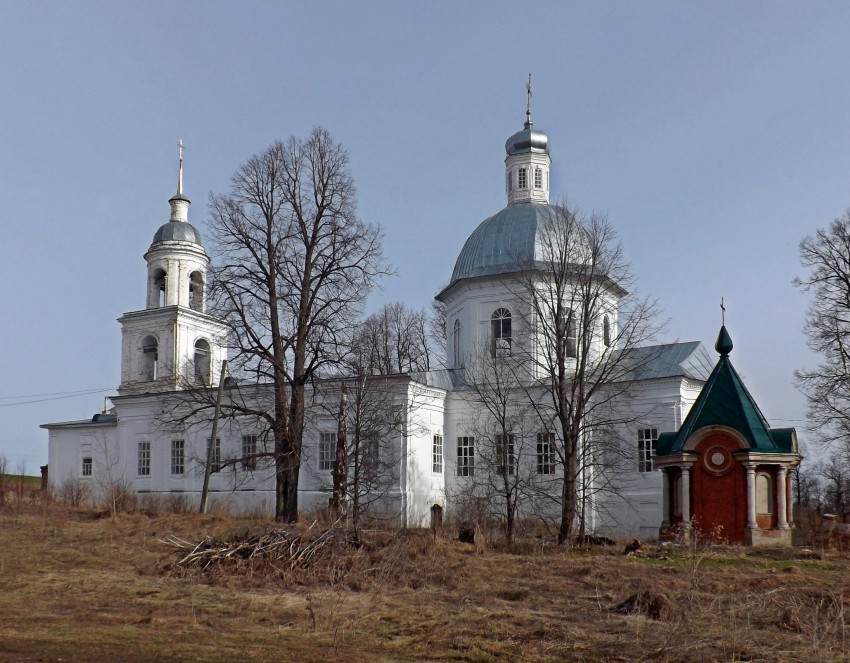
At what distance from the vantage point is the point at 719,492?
21.1 metres

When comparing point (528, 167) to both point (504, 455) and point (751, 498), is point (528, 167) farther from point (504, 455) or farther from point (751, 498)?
point (751, 498)

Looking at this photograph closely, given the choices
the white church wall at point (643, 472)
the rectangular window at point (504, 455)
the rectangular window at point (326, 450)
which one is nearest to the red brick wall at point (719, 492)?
the rectangular window at point (504, 455)

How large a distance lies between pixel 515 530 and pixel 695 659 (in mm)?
13599

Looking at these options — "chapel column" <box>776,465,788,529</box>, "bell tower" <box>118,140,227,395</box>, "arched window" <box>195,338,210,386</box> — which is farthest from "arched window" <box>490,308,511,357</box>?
"arched window" <box>195,338,210,386</box>

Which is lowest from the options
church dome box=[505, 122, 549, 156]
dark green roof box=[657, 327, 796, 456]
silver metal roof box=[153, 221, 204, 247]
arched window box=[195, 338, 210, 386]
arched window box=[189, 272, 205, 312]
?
dark green roof box=[657, 327, 796, 456]

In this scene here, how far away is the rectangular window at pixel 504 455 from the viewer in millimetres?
23062

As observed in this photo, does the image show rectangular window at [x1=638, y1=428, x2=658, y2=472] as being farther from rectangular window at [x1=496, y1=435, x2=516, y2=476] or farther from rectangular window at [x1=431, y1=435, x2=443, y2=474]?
rectangular window at [x1=431, y1=435, x2=443, y2=474]

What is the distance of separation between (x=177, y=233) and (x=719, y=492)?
2588 cm

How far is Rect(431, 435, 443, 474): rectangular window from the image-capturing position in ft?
100

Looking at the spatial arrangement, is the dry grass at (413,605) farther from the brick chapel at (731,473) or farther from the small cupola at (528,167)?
the small cupola at (528,167)

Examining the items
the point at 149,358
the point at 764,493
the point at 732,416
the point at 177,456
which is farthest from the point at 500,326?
the point at 149,358

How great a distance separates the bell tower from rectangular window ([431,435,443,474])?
447 inches

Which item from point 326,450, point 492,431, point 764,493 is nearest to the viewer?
point 764,493

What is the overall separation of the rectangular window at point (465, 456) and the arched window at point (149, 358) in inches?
593
